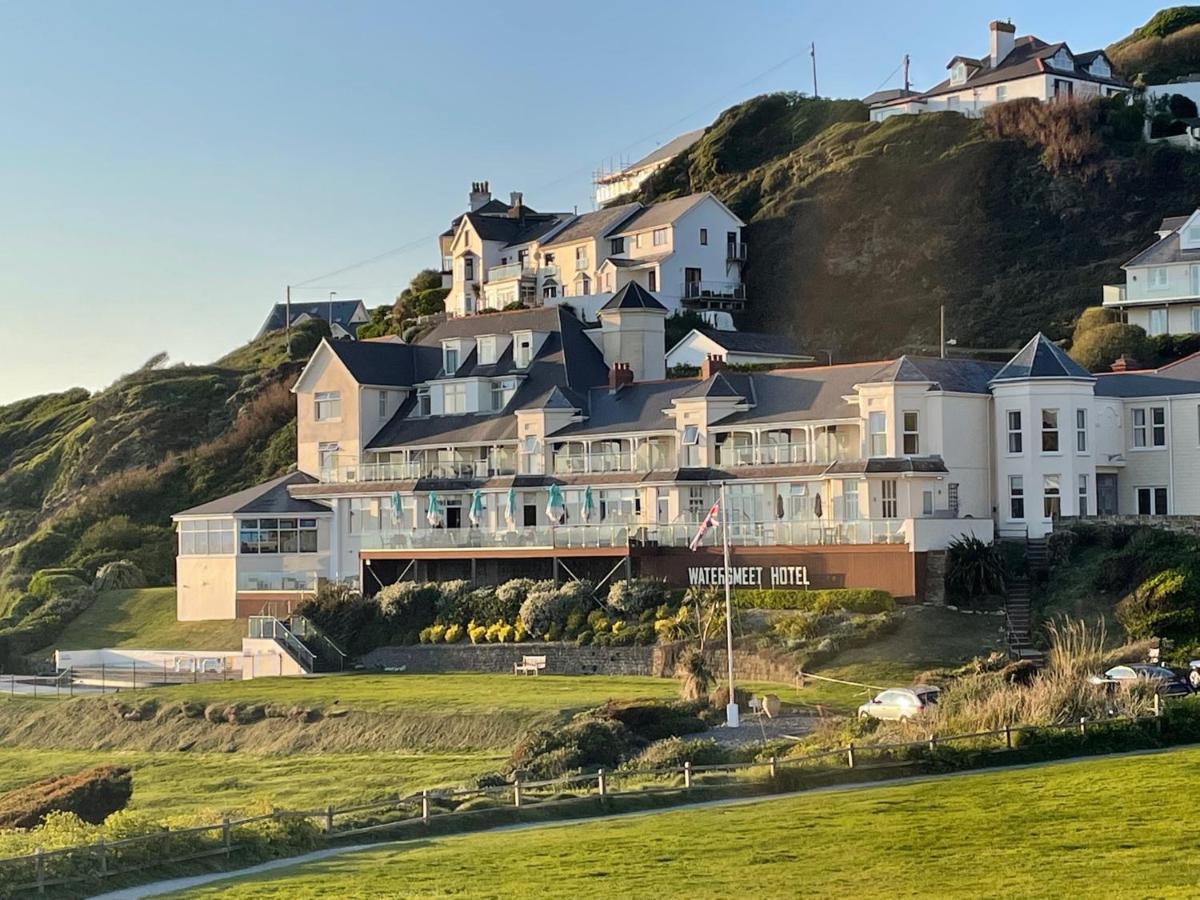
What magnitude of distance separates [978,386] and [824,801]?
30.5m

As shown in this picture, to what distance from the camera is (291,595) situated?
67562mm

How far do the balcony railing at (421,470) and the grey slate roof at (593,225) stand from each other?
31.4 meters

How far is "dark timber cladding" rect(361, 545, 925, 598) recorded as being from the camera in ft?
173

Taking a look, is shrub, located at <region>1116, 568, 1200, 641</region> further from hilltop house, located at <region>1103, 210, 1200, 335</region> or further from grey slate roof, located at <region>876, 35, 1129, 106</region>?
grey slate roof, located at <region>876, 35, 1129, 106</region>

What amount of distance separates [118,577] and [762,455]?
106 ft

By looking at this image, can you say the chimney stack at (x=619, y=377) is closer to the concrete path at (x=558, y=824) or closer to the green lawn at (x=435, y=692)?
the green lawn at (x=435, y=692)

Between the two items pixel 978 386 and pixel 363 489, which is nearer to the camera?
pixel 978 386

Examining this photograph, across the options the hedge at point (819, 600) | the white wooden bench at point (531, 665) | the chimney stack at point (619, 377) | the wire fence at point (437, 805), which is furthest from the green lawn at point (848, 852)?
the chimney stack at point (619, 377)

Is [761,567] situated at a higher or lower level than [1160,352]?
lower

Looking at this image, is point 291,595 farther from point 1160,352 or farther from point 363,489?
point 1160,352

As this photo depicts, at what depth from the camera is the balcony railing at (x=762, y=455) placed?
5834 centimetres

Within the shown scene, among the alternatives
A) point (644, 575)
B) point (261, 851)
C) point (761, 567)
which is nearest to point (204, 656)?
point (644, 575)

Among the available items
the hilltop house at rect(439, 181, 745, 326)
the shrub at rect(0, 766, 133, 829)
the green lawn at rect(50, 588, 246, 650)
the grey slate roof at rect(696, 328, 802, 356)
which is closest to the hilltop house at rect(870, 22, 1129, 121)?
the hilltop house at rect(439, 181, 745, 326)

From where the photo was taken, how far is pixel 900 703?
3888cm
